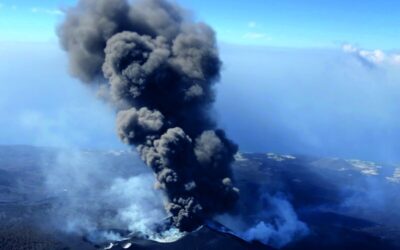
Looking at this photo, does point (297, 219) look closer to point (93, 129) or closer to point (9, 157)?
point (9, 157)

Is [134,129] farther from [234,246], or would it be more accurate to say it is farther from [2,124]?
[2,124]

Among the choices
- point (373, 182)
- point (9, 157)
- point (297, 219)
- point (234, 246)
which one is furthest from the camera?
point (9, 157)

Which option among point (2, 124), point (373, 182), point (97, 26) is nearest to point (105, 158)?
point (97, 26)

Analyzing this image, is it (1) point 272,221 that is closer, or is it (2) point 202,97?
(2) point 202,97

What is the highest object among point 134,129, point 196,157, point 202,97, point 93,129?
point 93,129

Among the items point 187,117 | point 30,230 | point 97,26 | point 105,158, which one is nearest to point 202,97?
point 187,117

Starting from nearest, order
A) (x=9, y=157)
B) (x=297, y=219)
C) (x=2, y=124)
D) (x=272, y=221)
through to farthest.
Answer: (x=272, y=221) < (x=297, y=219) < (x=9, y=157) < (x=2, y=124)

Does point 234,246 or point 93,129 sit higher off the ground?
point 93,129
